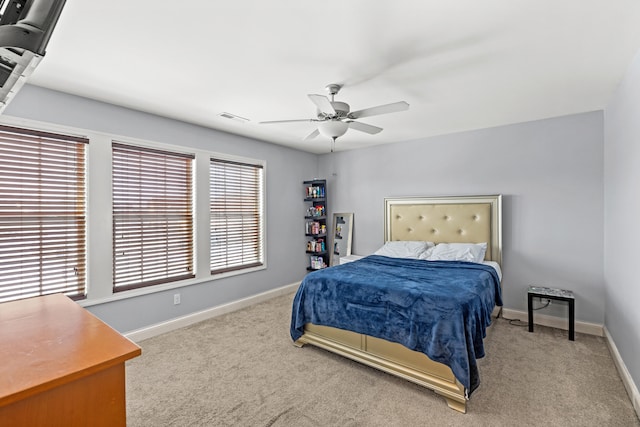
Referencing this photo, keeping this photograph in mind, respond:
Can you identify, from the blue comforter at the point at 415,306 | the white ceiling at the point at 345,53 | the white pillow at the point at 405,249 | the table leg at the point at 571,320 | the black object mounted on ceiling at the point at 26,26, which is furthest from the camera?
the white pillow at the point at 405,249

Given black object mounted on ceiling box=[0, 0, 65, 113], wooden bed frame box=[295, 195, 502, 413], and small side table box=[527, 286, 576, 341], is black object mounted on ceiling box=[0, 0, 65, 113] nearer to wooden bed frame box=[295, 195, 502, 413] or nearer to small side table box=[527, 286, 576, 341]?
wooden bed frame box=[295, 195, 502, 413]

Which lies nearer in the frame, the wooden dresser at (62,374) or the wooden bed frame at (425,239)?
the wooden dresser at (62,374)

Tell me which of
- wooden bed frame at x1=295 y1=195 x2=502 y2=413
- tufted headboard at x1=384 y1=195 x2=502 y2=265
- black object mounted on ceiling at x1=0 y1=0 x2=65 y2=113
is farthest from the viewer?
tufted headboard at x1=384 y1=195 x2=502 y2=265

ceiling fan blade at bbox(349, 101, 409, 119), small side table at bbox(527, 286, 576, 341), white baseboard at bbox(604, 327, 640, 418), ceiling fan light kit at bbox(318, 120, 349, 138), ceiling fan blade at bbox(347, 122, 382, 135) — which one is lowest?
white baseboard at bbox(604, 327, 640, 418)

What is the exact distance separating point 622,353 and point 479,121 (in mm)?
2670

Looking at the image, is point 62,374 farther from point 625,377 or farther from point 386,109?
point 625,377

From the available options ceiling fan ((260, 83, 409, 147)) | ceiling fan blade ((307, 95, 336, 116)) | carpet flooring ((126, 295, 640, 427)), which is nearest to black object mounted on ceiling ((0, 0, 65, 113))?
ceiling fan blade ((307, 95, 336, 116))

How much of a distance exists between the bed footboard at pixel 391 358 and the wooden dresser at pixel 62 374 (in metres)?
1.98

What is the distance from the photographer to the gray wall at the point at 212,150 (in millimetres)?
2840

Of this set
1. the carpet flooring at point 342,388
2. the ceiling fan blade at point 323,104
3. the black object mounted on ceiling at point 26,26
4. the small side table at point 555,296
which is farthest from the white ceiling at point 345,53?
the carpet flooring at point 342,388

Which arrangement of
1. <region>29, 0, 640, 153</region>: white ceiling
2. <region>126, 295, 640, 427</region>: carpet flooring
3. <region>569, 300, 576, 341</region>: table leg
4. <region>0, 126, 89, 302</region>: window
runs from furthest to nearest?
<region>569, 300, 576, 341</region>: table leg < <region>0, 126, 89, 302</region>: window < <region>126, 295, 640, 427</region>: carpet flooring < <region>29, 0, 640, 153</region>: white ceiling

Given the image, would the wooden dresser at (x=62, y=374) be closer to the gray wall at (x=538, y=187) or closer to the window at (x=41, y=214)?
the window at (x=41, y=214)

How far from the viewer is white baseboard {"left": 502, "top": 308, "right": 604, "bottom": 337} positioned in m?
3.35

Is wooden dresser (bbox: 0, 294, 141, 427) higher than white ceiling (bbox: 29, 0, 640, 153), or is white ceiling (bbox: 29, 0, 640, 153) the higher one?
white ceiling (bbox: 29, 0, 640, 153)
